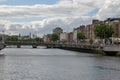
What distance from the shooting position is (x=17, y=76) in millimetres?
58844

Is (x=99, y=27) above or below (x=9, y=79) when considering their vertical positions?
above

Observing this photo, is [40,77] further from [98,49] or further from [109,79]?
[98,49]

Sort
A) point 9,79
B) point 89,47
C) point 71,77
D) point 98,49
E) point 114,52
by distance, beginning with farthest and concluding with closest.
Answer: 1. point 89,47
2. point 98,49
3. point 114,52
4. point 71,77
5. point 9,79

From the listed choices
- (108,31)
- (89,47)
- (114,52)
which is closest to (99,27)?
(108,31)

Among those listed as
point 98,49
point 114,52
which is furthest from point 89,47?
point 114,52

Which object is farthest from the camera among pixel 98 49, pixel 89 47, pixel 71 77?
pixel 89 47

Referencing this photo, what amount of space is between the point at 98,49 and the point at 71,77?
9658 cm

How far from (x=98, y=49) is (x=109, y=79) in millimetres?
97159

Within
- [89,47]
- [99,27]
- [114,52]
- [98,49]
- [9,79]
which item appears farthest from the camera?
[99,27]

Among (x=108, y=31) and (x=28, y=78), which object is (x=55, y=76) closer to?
(x=28, y=78)

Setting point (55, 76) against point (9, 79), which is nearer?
point (9, 79)

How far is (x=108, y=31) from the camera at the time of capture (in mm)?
182250

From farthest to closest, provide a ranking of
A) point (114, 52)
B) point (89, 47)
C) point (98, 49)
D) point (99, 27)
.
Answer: point (99, 27), point (89, 47), point (98, 49), point (114, 52)

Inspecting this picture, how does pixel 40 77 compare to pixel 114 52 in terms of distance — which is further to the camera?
pixel 114 52
